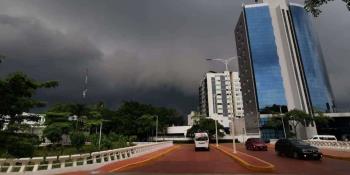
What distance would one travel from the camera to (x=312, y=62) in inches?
4299

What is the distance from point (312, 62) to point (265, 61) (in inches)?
763

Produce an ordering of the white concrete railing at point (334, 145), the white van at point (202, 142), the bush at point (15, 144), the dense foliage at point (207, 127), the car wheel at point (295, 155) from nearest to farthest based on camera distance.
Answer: the bush at point (15, 144) < the car wheel at point (295, 155) < the white concrete railing at point (334, 145) < the white van at point (202, 142) < the dense foliage at point (207, 127)

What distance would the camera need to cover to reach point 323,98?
105000 mm

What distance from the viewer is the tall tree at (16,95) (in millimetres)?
15045

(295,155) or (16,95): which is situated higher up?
(16,95)

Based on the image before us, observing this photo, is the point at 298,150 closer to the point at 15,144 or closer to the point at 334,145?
the point at 334,145

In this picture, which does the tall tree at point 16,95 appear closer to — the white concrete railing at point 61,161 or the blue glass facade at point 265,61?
the white concrete railing at point 61,161

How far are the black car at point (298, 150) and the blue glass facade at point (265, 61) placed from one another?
81003 millimetres

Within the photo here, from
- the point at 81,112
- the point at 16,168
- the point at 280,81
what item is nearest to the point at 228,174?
the point at 16,168

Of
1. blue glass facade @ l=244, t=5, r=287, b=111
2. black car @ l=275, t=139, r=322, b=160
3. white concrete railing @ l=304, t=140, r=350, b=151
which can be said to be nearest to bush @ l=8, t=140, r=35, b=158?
black car @ l=275, t=139, r=322, b=160

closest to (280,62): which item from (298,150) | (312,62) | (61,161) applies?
(312,62)

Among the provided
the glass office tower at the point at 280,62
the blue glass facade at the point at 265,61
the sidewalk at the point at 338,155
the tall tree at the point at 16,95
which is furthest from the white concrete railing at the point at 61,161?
the glass office tower at the point at 280,62

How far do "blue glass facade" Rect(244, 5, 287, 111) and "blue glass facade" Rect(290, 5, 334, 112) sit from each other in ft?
36.6

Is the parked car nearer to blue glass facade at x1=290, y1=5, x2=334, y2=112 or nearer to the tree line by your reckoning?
the tree line
